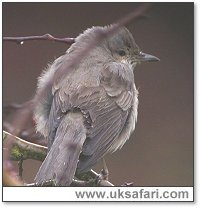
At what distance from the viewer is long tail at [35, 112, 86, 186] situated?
1.91m

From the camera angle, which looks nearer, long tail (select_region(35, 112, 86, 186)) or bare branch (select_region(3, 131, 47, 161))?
long tail (select_region(35, 112, 86, 186))

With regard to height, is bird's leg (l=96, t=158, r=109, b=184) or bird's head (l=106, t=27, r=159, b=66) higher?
bird's head (l=106, t=27, r=159, b=66)

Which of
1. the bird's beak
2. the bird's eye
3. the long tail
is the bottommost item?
the long tail

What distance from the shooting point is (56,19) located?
7.67 feet

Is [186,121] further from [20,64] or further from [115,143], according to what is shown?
[20,64]

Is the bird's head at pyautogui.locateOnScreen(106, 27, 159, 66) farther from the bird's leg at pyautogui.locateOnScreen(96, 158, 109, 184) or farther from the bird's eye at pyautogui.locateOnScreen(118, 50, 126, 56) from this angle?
the bird's leg at pyautogui.locateOnScreen(96, 158, 109, 184)

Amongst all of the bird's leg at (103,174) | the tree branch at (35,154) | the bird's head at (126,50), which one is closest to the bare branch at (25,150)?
the tree branch at (35,154)

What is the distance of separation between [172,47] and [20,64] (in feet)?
2.64

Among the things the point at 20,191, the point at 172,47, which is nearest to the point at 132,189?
the point at 20,191

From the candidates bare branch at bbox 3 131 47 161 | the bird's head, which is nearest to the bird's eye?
the bird's head

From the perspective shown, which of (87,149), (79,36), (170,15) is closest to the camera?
(87,149)

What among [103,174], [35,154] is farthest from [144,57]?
[35,154]

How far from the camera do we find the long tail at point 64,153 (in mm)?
1911

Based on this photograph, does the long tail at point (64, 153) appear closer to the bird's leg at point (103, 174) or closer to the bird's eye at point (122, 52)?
the bird's leg at point (103, 174)
